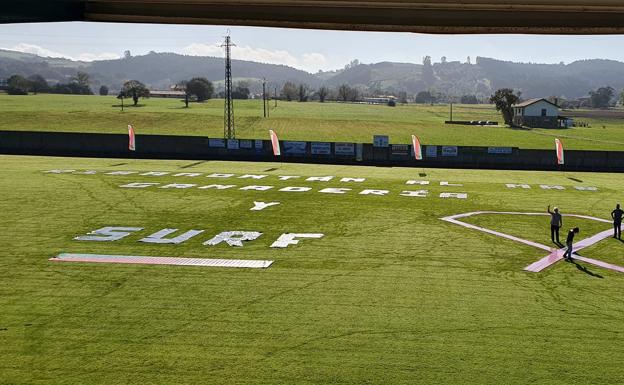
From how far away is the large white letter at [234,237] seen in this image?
23.2m

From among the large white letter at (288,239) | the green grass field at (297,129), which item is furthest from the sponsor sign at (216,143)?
the large white letter at (288,239)

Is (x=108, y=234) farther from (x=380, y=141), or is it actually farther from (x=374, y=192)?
(x=380, y=141)

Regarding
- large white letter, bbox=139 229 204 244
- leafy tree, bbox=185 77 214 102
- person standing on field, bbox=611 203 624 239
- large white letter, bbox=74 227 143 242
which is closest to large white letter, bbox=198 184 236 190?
large white letter, bbox=74 227 143 242

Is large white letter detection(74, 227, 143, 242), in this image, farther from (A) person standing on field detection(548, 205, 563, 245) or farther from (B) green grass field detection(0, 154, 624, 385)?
(A) person standing on field detection(548, 205, 563, 245)

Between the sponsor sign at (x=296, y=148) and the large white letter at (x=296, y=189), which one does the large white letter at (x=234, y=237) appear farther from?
the sponsor sign at (x=296, y=148)

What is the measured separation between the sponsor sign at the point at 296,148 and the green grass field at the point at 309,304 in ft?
92.5

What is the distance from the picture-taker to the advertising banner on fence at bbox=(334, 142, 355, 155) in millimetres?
58150

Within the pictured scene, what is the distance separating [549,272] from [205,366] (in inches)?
519

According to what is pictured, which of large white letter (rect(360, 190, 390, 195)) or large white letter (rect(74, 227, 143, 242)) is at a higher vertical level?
large white letter (rect(360, 190, 390, 195))

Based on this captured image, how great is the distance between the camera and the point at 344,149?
58.3 m

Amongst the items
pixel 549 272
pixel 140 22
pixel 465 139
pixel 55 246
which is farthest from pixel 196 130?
pixel 140 22

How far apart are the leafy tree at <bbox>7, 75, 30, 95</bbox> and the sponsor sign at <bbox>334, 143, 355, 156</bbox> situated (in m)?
143

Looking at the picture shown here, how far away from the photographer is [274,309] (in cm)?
1565

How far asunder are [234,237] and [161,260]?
171 inches
